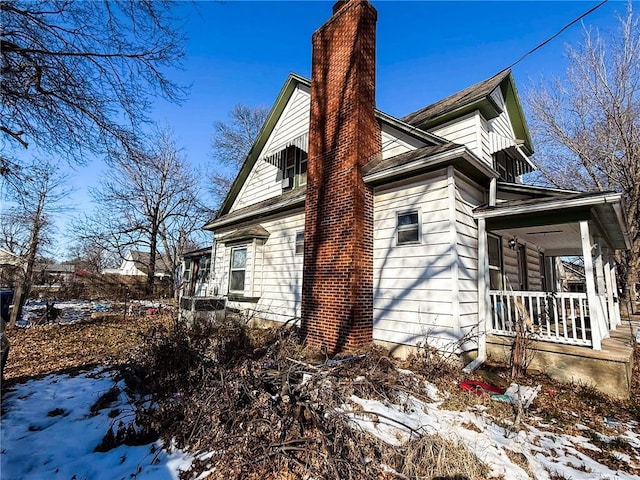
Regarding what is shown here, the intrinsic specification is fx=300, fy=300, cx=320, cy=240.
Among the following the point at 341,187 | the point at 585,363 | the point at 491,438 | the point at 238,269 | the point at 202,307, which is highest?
the point at 341,187

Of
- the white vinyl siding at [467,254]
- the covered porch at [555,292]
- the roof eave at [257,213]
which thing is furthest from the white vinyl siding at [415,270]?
the roof eave at [257,213]

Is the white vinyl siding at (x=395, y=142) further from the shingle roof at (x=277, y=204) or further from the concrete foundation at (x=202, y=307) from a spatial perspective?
the concrete foundation at (x=202, y=307)

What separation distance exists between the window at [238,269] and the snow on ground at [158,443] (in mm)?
6442

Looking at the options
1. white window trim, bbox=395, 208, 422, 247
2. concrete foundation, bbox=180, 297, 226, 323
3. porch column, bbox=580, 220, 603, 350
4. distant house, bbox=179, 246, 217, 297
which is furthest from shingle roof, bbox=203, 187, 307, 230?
porch column, bbox=580, 220, 603, 350

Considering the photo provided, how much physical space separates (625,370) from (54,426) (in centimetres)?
859

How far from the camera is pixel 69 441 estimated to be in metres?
3.59

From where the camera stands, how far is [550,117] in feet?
60.2

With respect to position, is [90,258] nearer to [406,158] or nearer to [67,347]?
[67,347]

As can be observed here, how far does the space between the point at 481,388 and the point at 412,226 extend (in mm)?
3347

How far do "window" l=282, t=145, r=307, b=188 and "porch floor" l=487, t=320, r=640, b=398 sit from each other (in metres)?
7.63

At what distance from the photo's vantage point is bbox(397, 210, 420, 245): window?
6.70 metres

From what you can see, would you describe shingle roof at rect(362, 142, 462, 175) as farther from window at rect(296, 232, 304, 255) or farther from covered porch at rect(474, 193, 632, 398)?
window at rect(296, 232, 304, 255)

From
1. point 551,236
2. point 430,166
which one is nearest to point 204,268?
point 430,166

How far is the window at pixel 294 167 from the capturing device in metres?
10.7
